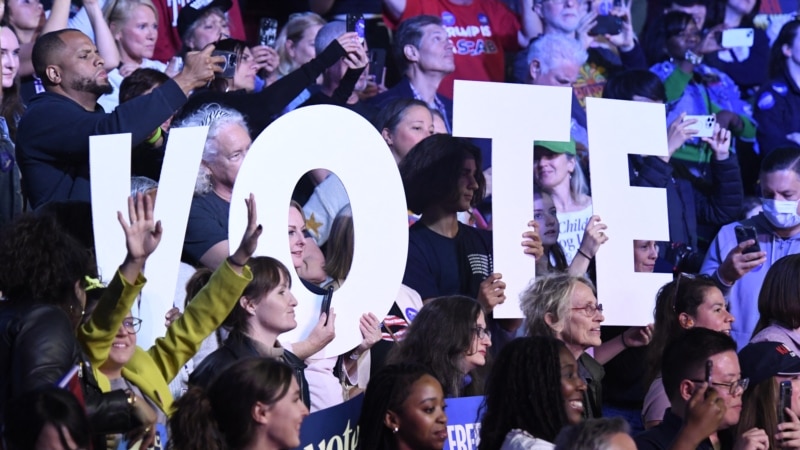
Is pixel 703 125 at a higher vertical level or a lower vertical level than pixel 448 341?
higher

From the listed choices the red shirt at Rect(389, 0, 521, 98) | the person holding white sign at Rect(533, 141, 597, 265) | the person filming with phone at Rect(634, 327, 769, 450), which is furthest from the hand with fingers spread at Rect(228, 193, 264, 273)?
the red shirt at Rect(389, 0, 521, 98)

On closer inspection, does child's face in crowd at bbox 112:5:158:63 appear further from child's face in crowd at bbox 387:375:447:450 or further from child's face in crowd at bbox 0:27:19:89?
child's face in crowd at bbox 387:375:447:450

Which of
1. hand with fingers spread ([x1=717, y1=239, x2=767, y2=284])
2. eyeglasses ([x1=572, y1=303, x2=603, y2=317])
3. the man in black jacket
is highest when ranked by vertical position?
the man in black jacket

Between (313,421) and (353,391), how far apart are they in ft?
3.49

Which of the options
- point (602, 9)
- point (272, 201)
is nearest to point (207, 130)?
point (272, 201)

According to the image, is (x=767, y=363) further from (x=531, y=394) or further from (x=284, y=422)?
(x=284, y=422)

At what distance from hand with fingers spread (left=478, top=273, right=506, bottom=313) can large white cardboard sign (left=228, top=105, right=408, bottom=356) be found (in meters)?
0.47

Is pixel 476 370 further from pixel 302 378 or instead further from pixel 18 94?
pixel 18 94

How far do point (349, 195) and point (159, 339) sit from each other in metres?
1.50

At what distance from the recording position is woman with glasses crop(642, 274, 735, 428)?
222 inches

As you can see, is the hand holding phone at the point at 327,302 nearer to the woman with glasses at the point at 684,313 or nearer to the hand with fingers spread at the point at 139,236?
the hand with fingers spread at the point at 139,236

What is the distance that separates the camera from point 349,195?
5.68 metres

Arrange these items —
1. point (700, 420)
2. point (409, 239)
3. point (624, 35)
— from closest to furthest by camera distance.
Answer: point (700, 420) < point (409, 239) < point (624, 35)

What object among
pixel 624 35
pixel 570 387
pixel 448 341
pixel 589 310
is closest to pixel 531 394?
pixel 570 387
